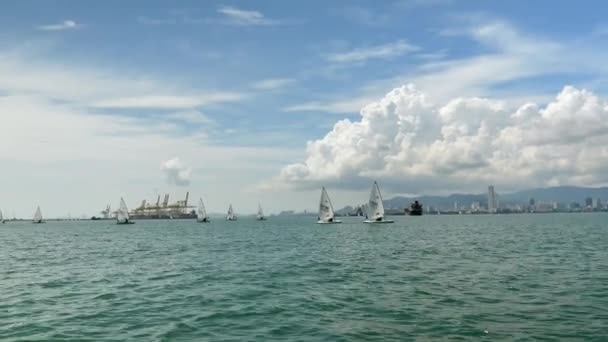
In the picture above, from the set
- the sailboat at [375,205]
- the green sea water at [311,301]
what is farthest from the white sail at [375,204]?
the green sea water at [311,301]

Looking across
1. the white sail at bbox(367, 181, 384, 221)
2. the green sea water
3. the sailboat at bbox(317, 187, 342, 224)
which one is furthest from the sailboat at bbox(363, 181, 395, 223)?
the green sea water

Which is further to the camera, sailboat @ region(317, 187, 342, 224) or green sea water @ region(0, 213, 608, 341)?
sailboat @ region(317, 187, 342, 224)

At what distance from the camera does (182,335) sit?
23125mm

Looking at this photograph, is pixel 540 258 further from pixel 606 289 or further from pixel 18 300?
pixel 18 300

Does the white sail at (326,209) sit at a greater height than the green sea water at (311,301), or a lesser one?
greater

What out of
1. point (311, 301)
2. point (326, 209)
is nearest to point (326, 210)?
point (326, 209)

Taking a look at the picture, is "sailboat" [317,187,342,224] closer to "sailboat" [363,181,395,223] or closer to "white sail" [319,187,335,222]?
"white sail" [319,187,335,222]

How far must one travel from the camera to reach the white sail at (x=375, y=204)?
522ft

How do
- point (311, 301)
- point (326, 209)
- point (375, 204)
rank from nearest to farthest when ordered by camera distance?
point (311, 301)
point (375, 204)
point (326, 209)

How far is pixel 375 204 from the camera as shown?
552 ft

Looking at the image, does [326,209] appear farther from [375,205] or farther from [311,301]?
[311,301]

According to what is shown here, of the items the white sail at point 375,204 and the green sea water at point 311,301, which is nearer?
the green sea water at point 311,301

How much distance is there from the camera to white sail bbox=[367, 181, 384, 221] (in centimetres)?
15920

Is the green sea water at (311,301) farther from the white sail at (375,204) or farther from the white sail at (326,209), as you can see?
the white sail at (326,209)
